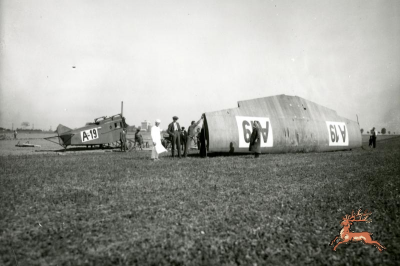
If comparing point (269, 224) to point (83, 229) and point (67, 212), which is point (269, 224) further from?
point (67, 212)

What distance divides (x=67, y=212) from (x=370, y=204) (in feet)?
21.6


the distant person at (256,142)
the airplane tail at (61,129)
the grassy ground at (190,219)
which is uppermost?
the airplane tail at (61,129)

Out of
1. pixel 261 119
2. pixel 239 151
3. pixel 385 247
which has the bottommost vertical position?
pixel 385 247

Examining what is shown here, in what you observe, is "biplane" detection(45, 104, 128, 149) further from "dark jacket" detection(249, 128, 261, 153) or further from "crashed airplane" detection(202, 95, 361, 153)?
"dark jacket" detection(249, 128, 261, 153)

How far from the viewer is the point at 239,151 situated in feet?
50.2

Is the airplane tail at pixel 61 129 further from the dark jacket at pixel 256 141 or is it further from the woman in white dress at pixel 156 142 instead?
the dark jacket at pixel 256 141

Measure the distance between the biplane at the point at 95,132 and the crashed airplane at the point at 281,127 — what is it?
12395 mm

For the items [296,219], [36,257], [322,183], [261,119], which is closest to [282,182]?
[322,183]

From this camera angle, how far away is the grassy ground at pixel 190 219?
133 inches

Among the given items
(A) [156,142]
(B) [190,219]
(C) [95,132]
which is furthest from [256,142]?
(C) [95,132]

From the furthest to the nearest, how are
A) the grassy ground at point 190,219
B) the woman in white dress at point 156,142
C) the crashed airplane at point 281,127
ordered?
1. the crashed airplane at point 281,127
2. the woman in white dress at point 156,142
3. the grassy ground at point 190,219

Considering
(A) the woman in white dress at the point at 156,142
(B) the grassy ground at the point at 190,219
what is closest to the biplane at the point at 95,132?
(A) the woman in white dress at the point at 156,142

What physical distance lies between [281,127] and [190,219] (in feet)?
46.4

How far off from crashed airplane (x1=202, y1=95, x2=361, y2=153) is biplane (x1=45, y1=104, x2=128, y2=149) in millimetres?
12395
